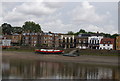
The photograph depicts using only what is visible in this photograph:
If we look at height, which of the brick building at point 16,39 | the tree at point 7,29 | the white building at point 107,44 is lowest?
the white building at point 107,44

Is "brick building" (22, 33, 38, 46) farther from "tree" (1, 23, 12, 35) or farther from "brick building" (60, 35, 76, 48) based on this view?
"tree" (1, 23, 12, 35)

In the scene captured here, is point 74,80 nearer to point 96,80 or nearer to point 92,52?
point 96,80

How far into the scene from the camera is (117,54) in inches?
2707

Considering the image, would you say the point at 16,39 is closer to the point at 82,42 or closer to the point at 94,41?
the point at 82,42

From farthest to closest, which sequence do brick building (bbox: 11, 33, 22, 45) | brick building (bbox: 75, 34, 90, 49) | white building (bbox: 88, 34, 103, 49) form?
brick building (bbox: 11, 33, 22, 45) → brick building (bbox: 75, 34, 90, 49) → white building (bbox: 88, 34, 103, 49)

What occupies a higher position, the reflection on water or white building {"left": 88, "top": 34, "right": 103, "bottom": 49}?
white building {"left": 88, "top": 34, "right": 103, "bottom": 49}

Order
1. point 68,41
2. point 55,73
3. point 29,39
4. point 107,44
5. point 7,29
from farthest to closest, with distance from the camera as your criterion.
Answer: point 7,29 < point 29,39 < point 68,41 < point 107,44 < point 55,73

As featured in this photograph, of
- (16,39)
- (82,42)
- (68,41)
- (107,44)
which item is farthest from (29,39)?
(107,44)

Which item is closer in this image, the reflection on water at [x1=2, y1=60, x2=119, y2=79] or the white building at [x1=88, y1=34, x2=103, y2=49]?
the reflection on water at [x1=2, y1=60, x2=119, y2=79]

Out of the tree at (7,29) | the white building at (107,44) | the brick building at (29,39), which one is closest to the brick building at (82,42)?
the white building at (107,44)

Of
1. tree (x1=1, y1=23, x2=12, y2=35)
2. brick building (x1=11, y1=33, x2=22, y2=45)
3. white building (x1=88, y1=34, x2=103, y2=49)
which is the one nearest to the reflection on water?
white building (x1=88, y1=34, x2=103, y2=49)

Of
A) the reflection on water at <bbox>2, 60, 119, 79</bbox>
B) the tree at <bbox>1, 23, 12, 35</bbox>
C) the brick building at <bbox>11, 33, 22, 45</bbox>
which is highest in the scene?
the tree at <bbox>1, 23, 12, 35</bbox>

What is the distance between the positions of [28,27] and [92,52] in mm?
68845

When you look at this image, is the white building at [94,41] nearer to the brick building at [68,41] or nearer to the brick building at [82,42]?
the brick building at [82,42]
